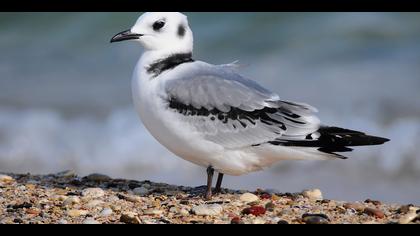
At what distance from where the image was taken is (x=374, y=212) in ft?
17.4

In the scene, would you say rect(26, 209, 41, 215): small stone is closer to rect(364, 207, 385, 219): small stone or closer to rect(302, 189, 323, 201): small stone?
rect(302, 189, 323, 201): small stone

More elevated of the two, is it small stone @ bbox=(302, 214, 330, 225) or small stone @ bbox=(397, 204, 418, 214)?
small stone @ bbox=(397, 204, 418, 214)

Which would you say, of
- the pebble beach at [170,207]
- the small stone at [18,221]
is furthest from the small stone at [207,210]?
the small stone at [18,221]

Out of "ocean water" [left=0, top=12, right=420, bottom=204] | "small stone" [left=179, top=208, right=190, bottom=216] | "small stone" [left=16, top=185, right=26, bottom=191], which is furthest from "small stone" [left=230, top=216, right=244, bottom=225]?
"ocean water" [left=0, top=12, right=420, bottom=204]

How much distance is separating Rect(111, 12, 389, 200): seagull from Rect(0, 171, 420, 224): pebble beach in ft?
0.98

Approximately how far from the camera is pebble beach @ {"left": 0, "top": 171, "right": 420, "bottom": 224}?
17.0 ft

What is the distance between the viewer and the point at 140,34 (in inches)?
239

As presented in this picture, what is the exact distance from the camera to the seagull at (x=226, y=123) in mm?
5723

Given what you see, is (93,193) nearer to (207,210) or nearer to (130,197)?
(130,197)

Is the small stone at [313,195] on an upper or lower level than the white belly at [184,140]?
lower

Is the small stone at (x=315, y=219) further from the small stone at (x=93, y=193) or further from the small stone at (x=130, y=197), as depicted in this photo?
the small stone at (x=93, y=193)

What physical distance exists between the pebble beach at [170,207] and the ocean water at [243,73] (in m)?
1.96

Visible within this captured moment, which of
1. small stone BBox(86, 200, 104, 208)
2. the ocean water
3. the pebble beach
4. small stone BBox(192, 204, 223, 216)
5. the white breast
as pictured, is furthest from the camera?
the ocean water

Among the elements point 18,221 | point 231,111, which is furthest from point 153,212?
point 231,111
